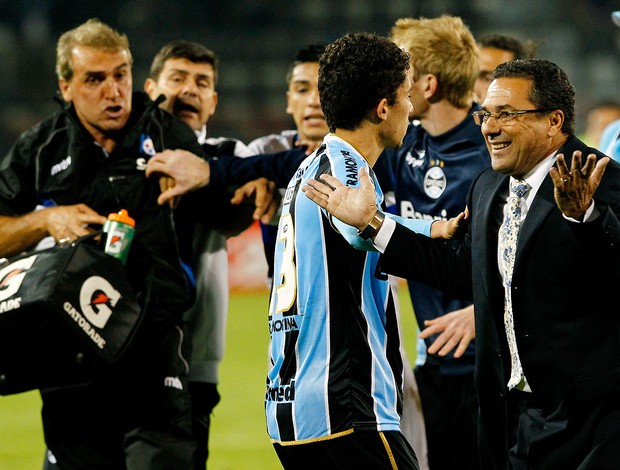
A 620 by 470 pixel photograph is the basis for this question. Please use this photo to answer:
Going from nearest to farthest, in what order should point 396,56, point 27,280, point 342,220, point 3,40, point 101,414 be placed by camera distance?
point 342,220
point 396,56
point 27,280
point 101,414
point 3,40

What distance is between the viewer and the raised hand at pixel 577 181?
10.5 feet

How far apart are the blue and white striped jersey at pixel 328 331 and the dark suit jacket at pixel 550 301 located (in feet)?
0.70

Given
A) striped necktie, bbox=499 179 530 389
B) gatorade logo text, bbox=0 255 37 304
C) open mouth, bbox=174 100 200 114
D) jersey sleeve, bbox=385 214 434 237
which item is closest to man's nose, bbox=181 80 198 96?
open mouth, bbox=174 100 200 114

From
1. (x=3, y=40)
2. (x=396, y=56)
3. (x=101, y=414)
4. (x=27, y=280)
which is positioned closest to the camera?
(x=396, y=56)

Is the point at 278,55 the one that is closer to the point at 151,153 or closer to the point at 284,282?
the point at 151,153

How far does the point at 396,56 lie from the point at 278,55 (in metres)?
17.3

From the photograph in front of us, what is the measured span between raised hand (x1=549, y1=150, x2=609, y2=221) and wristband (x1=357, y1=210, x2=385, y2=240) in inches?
24.3

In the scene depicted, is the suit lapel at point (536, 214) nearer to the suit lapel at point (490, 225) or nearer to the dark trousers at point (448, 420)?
the suit lapel at point (490, 225)

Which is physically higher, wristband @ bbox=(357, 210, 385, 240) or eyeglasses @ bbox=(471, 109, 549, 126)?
eyeglasses @ bbox=(471, 109, 549, 126)

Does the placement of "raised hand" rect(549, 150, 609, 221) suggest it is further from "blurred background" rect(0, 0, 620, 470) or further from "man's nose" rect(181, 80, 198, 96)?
"blurred background" rect(0, 0, 620, 470)

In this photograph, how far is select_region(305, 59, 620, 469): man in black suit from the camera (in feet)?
11.1

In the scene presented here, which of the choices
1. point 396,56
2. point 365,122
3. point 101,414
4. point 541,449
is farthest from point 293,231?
point 101,414

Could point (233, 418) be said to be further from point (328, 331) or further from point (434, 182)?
point (328, 331)

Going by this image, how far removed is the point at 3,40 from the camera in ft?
65.6
